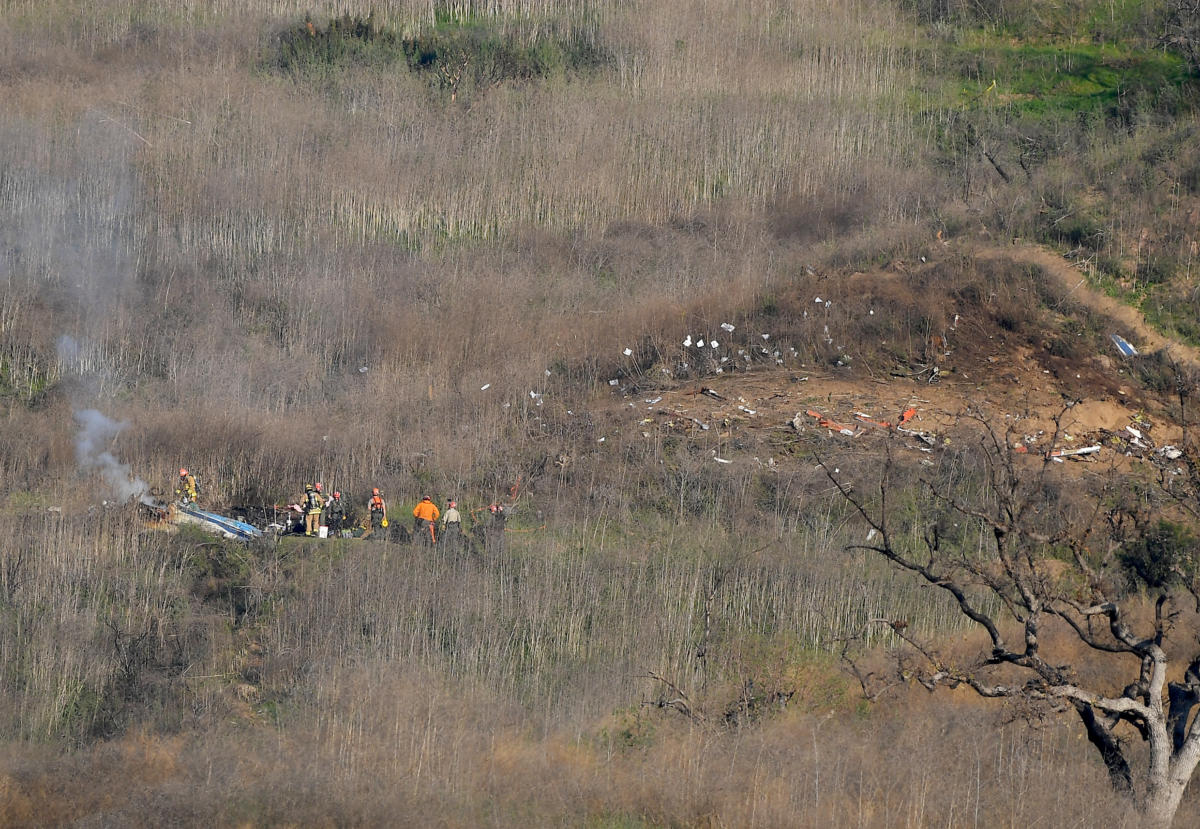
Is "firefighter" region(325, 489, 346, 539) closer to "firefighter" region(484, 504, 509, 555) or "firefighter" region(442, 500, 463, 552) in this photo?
"firefighter" region(442, 500, 463, 552)

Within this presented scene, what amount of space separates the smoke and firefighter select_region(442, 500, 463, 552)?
3.76 meters

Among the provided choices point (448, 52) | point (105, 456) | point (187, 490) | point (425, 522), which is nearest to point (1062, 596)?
point (425, 522)

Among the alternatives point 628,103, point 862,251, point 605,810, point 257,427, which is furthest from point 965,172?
point 605,810

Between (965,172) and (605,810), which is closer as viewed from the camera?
(605,810)

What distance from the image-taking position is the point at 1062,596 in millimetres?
10562

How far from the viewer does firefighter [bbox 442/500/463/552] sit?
18281 millimetres

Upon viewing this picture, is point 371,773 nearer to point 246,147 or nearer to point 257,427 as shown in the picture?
point 257,427

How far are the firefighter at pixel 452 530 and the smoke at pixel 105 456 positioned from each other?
3.76 metres

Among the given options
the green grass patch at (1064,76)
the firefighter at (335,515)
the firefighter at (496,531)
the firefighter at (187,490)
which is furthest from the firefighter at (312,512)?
the green grass patch at (1064,76)

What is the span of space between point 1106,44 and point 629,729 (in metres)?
24.2

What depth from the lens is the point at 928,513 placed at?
63.6 feet

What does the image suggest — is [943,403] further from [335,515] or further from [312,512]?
[312,512]

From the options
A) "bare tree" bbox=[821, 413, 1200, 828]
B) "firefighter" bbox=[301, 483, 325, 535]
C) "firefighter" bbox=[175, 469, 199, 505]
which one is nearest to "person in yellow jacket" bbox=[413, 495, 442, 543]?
"firefighter" bbox=[301, 483, 325, 535]

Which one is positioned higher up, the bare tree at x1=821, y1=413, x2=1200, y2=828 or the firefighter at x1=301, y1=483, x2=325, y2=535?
the bare tree at x1=821, y1=413, x2=1200, y2=828
